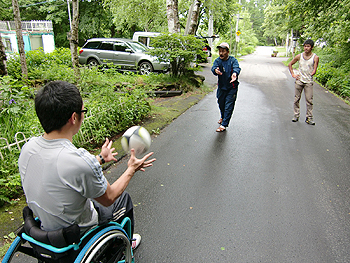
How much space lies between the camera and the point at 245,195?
367 cm

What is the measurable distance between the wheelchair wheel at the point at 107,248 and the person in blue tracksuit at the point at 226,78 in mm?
4519

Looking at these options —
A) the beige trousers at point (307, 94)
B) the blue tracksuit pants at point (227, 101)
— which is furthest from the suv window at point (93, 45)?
the beige trousers at point (307, 94)

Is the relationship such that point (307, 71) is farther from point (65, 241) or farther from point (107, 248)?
point (65, 241)

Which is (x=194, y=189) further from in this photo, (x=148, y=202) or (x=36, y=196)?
(x=36, y=196)

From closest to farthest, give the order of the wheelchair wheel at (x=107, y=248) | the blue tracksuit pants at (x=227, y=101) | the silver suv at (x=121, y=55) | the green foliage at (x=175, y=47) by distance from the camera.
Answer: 1. the wheelchair wheel at (x=107, y=248)
2. the blue tracksuit pants at (x=227, y=101)
3. the green foliage at (x=175, y=47)
4. the silver suv at (x=121, y=55)

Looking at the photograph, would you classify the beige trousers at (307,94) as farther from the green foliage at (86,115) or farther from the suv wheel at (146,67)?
the suv wheel at (146,67)

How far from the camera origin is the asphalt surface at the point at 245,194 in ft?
8.85

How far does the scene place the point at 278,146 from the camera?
214 inches

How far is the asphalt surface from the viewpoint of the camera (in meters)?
2.70

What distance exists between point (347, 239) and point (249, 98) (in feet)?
25.8

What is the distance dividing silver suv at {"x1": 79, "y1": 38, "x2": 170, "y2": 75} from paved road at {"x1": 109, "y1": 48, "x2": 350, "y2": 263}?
630 cm

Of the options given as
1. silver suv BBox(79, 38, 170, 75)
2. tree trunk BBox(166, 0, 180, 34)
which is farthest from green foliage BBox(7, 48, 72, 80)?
tree trunk BBox(166, 0, 180, 34)

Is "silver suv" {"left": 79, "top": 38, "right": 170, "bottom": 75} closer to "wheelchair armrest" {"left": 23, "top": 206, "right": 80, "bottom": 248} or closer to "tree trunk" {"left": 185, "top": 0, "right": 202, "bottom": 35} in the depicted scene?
"tree trunk" {"left": 185, "top": 0, "right": 202, "bottom": 35}

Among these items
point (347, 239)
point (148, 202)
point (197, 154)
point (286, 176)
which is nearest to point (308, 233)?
point (347, 239)
